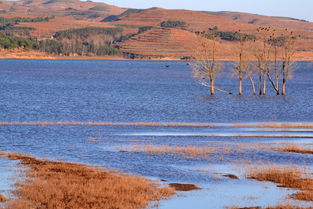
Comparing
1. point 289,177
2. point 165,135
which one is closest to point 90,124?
point 165,135

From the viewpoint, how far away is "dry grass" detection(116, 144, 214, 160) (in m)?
29.9

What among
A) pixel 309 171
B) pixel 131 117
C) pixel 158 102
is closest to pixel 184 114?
pixel 131 117

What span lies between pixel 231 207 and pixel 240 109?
4525cm

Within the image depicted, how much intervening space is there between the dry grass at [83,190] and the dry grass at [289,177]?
4.53m

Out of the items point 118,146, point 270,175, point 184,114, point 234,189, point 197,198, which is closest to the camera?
point 197,198

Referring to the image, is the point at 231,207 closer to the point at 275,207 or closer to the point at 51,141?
the point at 275,207

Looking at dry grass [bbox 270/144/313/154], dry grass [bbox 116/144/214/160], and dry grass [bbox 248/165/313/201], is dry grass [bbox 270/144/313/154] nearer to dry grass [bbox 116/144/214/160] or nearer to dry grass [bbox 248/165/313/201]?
dry grass [bbox 116/144/214/160]

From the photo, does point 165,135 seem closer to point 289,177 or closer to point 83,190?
point 289,177

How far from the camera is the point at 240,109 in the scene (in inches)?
2498

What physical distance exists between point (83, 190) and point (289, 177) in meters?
8.32

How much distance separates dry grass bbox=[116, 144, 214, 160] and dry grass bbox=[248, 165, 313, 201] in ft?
14.7

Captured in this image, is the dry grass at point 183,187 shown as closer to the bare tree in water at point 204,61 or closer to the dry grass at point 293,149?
the dry grass at point 293,149

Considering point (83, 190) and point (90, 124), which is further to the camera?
point (90, 124)

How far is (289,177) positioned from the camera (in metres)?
23.5
